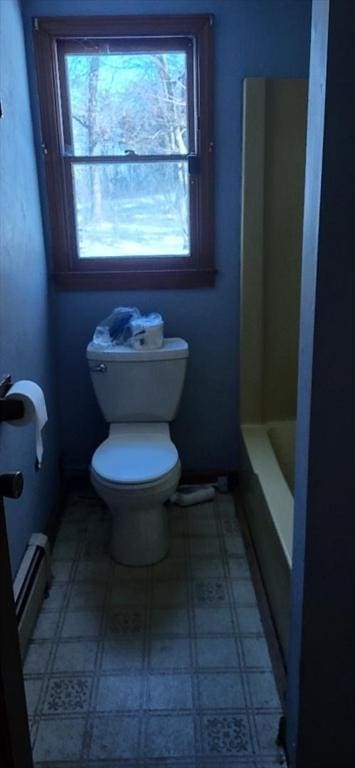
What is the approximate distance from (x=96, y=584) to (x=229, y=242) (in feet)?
4.87

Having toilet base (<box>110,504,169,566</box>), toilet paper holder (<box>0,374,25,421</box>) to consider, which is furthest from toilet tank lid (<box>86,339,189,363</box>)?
toilet paper holder (<box>0,374,25,421</box>)

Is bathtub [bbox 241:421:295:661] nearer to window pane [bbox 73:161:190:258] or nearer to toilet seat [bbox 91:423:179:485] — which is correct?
toilet seat [bbox 91:423:179:485]

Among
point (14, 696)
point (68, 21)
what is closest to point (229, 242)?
point (68, 21)

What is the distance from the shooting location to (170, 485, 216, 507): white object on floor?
2639 mm

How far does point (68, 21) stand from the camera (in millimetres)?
2221

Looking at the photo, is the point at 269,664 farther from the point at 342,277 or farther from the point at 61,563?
the point at 342,277

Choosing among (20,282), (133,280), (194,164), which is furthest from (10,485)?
(194,164)

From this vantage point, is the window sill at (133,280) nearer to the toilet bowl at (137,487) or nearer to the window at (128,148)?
the window at (128,148)

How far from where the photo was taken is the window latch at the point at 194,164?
2389mm

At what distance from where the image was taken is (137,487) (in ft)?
6.63

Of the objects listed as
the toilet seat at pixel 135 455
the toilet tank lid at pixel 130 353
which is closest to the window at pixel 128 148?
the toilet tank lid at pixel 130 353

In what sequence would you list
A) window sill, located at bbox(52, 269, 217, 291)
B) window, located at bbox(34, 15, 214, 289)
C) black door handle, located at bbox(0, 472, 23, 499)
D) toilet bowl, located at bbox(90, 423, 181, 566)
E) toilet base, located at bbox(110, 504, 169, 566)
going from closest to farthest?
black door handle, located at bbox(0, 472, 23, 499), toilet bowl, located at bbox(90, 423, 181, 566), toilet base, located at bbox(110, 504, 169, 566), window, located at bbox(34, 15, 214, 289), window sill, located at bbox(52, 269, 217, 291)

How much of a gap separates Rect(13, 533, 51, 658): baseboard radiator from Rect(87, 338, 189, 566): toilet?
0.90 ft

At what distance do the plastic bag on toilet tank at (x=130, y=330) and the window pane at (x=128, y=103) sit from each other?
2.19ft
